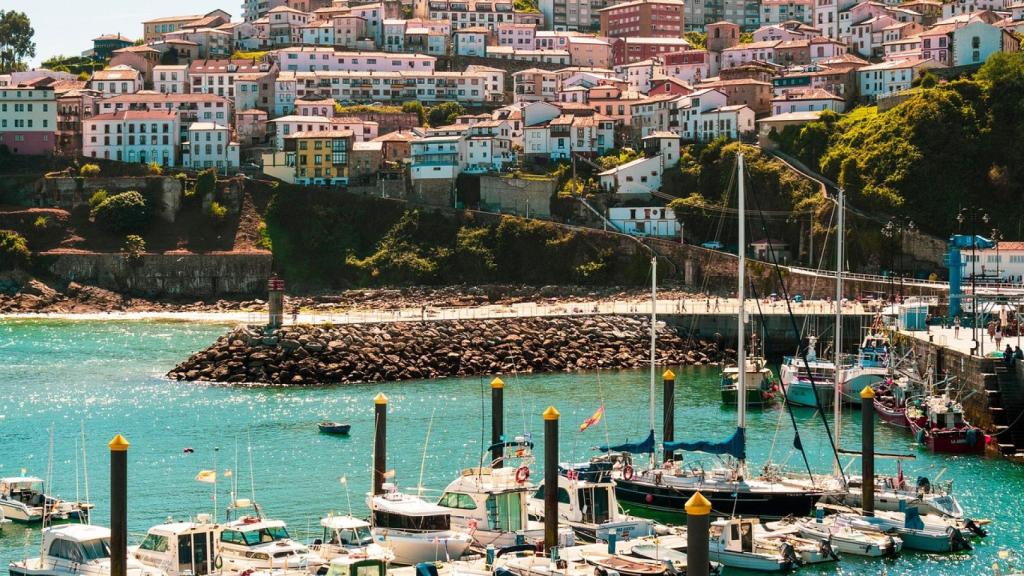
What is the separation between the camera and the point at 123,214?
118 meters

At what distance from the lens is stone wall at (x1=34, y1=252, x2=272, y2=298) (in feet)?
375

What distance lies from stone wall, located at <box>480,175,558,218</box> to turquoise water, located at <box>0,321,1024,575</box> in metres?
35.6

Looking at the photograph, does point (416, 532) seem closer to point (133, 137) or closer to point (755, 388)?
point (755, 388)

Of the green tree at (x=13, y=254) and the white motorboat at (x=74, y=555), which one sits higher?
the green tree at (x=13, y=254)

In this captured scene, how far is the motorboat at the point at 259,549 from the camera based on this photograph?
115ft

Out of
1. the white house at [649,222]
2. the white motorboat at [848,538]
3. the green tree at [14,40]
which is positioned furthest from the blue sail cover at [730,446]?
the green tree at [14,40]

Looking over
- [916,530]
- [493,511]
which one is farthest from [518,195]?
[493,511]

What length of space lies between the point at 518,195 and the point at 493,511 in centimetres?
8034

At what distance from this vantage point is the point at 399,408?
6725 centimetres

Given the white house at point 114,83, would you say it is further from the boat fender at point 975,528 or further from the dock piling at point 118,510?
the dock piling at point 118,510

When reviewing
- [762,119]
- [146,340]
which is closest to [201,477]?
[146,340]

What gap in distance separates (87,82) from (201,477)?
366 ft

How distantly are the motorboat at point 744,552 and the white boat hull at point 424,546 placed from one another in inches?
248

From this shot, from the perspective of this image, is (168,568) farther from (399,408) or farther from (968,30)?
(968,30)
